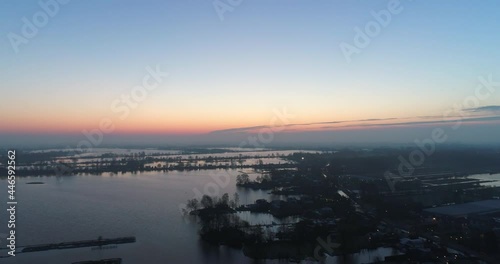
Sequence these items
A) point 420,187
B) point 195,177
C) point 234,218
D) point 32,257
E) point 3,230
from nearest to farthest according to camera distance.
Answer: point 32,257
point 3,230
point 234,218
point 420,187
point 195,177

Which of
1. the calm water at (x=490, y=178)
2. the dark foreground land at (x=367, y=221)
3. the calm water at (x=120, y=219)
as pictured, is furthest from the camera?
the calm water at (x=490, y=178)

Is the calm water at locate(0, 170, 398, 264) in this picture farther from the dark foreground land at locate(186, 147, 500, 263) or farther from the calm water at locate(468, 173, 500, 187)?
the calm water at locate(468, 173, 500, 187)

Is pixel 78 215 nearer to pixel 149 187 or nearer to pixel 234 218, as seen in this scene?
pixel 234 218

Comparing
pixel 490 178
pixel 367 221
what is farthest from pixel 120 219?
pixel 490 178

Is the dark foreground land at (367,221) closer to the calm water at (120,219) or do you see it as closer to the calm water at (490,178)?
the calm water at (490,178)

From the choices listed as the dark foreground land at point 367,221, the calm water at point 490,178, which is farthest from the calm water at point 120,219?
the calm water at point 490,178

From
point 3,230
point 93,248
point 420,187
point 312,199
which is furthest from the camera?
point 420,187

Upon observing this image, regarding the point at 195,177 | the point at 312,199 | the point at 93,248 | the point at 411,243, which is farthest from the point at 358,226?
the point at 195,177

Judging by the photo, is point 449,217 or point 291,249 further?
point 449,217
